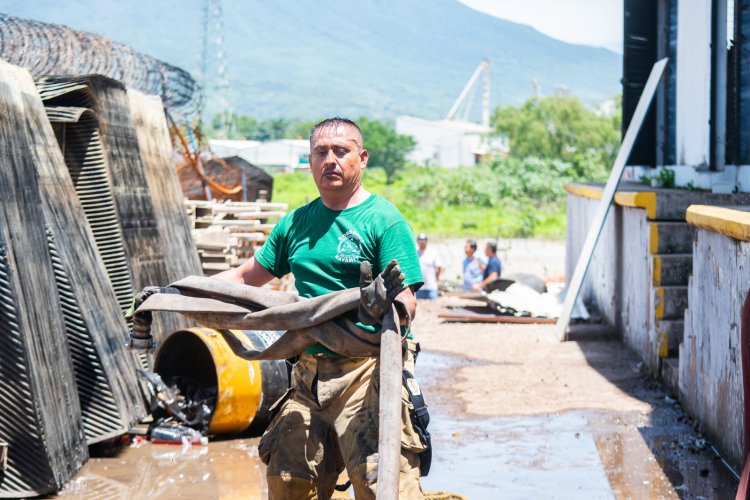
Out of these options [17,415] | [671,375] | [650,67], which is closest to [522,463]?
[671,375]

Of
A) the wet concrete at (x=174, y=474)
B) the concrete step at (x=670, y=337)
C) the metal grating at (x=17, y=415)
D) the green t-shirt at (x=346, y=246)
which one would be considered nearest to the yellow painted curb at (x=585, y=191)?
the concrete step at (x=670, y=337)

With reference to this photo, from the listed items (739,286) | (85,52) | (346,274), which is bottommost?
(739,286)

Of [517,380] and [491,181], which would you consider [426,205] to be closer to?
[491,181]

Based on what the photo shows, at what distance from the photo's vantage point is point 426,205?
4728 cm

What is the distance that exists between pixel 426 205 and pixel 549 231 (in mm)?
9663

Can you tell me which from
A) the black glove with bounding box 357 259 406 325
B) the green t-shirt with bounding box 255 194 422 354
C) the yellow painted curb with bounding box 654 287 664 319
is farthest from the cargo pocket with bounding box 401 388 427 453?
the yellow painted curb with bounding box 654 287 664 319

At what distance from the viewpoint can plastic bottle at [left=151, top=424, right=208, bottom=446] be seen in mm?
8984

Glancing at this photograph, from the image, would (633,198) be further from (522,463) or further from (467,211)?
(467,211)

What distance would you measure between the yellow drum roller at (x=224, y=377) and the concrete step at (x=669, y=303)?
434 centimetres

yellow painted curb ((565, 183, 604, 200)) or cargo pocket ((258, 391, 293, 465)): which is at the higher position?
yellow painted curb ((565, 183, 604, 200))

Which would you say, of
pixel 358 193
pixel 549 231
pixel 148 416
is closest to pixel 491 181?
pixel 549 231

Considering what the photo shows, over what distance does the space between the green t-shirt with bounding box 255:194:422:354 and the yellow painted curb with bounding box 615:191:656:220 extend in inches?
314

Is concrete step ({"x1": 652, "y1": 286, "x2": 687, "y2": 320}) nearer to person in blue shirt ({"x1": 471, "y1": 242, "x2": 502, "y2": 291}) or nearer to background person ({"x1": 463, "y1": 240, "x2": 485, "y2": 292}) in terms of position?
person in blue shirt ({"x1": 471, "y1": 242, "x2": 502, "y2": 291})

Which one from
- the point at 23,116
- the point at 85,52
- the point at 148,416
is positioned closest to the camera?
the point at 23,116
